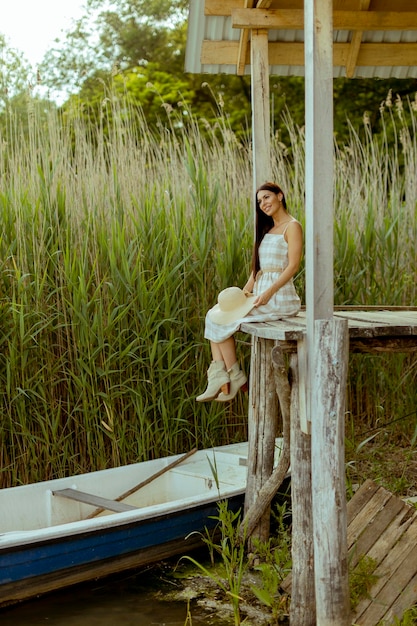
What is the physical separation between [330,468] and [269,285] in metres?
1.48

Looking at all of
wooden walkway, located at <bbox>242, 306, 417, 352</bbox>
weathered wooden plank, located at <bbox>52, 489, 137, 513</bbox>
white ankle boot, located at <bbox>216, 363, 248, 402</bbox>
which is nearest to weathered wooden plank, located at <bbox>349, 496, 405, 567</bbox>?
wooden walkway, located at <bbox>242, 306, 417, 352</bbox>

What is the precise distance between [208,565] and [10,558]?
1351mm

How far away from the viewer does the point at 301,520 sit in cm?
427

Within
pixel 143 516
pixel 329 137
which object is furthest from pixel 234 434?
pixel 329 137

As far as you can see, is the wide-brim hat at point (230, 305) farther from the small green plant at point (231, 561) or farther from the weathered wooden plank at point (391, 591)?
the weathered wooden plank at point (391, 591)

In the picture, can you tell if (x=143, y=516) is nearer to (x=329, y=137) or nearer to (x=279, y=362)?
(x=279, y=362)

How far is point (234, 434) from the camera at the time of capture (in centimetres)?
646

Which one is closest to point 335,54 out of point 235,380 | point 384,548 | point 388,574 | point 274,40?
point 274,40

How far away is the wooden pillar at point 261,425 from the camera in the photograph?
5031 mm

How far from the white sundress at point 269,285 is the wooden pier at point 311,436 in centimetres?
13

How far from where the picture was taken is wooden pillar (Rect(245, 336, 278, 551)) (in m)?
5.03

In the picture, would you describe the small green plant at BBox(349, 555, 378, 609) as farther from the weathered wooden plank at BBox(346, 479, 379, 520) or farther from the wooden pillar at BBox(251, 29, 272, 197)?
the wooden pillar at BBox(251, 29, 272, 197)

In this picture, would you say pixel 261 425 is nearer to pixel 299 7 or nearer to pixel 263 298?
pixel 263 298

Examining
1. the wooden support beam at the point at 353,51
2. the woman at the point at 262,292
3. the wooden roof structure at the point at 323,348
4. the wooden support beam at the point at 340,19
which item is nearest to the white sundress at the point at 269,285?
the woman at the point at 262,292
